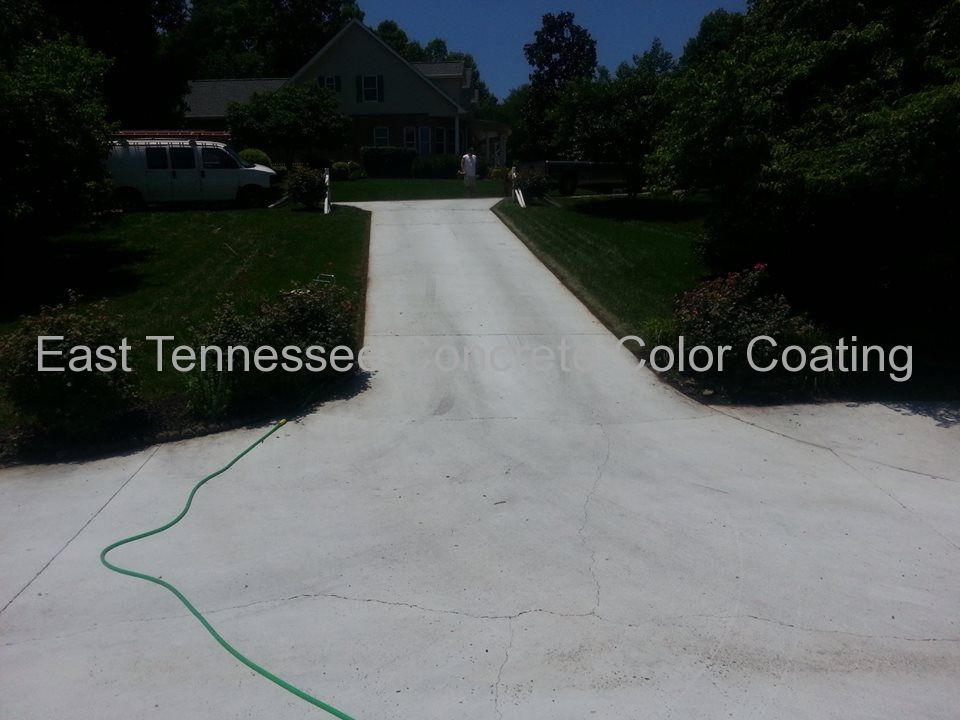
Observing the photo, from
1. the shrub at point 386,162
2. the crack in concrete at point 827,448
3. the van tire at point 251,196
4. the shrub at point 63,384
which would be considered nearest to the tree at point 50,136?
the shrub at point 63,384

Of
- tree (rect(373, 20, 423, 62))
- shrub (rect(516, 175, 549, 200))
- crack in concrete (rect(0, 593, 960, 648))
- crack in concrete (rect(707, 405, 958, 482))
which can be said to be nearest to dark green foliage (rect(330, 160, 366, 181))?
shrub (rect(516, 175, 549, 200))

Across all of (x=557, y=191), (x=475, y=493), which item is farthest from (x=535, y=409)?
(x=557, y=191)

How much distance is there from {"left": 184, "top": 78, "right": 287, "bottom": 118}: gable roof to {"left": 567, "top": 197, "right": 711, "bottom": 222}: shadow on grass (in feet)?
81.2

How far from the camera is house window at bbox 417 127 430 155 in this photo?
3953 cm

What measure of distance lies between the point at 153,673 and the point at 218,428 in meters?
3.67

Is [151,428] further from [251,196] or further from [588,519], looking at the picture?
[251,196]

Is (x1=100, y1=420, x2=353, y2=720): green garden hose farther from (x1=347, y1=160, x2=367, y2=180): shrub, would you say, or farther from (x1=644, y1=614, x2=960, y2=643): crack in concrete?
(x1=347, y1=160, x2=367, y2=180): shrub

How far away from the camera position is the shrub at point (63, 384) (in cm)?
709

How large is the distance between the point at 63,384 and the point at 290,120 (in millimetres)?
24950

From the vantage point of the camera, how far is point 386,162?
118ft

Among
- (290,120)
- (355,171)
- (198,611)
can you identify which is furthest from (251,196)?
(198,611)

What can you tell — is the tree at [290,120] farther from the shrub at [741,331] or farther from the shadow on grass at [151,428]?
the shrub at [741,331]

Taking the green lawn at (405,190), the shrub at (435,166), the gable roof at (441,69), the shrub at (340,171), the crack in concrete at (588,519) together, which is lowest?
the crack in concrete at (588,519)

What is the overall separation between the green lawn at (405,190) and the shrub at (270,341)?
1558 cm
